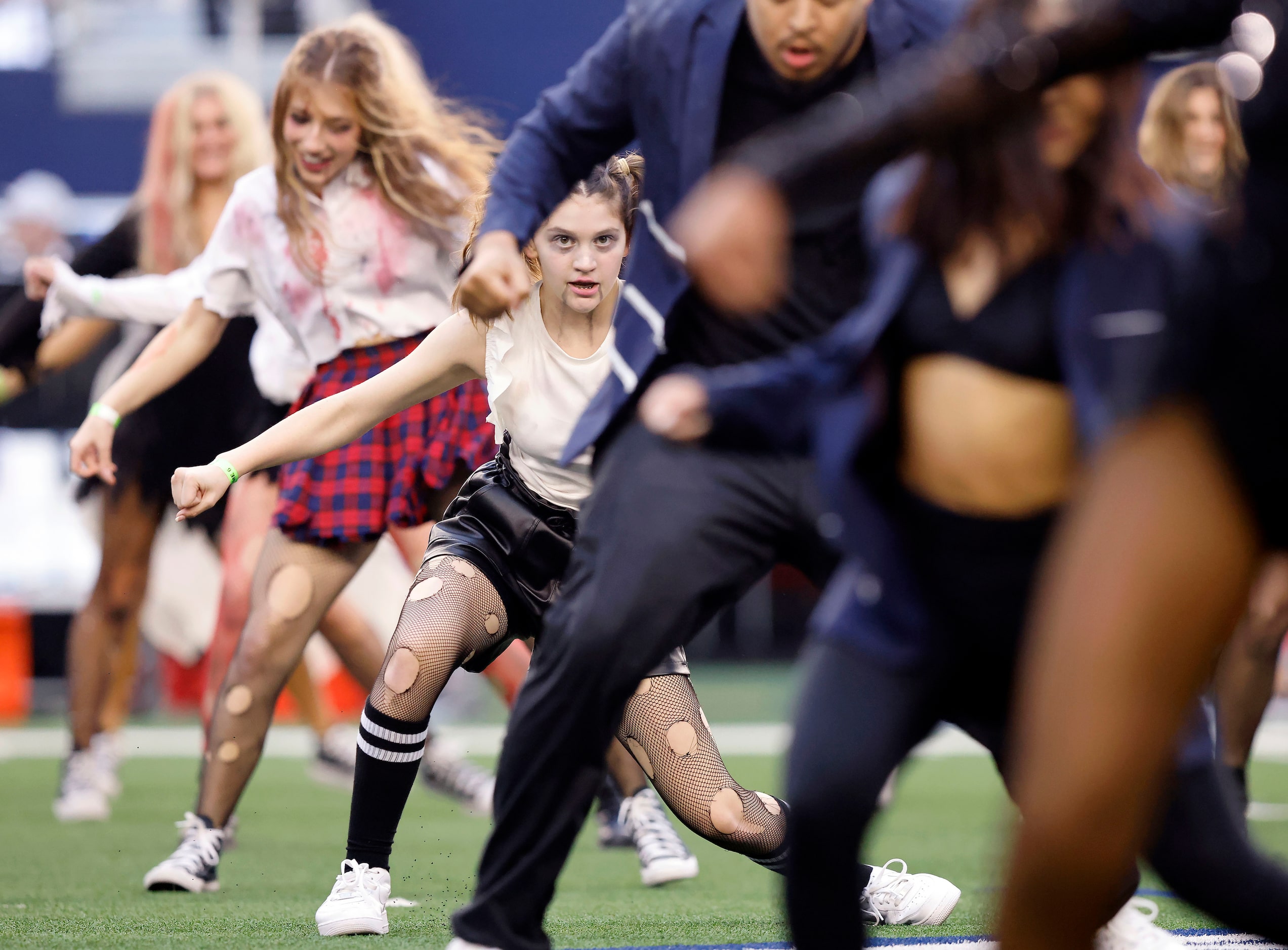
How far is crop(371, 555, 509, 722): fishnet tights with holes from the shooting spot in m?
3.55

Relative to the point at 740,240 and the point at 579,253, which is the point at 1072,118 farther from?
the point at 579,253

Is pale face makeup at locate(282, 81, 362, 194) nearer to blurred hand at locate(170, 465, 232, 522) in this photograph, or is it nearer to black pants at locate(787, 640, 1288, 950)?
blurred hand at locate(170, 465, 232, 522)

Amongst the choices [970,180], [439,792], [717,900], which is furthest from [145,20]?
[970,180]

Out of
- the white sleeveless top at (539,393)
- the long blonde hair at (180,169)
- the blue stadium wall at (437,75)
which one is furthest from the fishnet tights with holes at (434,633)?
the blue stadium wall at (437,75)

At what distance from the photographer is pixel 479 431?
4.48 meters

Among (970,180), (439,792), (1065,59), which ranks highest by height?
(1065,59)

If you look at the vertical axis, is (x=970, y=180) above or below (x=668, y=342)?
above

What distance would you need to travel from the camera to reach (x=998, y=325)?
6.65 feet

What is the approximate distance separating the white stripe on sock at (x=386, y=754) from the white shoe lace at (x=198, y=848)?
942 mm

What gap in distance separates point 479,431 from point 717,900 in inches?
51.2

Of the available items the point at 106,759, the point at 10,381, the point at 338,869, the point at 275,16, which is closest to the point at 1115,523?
the point at 338,869

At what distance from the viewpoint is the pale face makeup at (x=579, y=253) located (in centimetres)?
369

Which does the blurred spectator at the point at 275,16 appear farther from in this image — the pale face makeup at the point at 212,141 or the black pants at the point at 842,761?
the black pants at the point at 842,761

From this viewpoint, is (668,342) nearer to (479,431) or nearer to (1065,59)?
(1065,59)
